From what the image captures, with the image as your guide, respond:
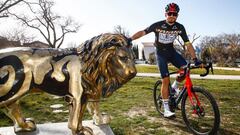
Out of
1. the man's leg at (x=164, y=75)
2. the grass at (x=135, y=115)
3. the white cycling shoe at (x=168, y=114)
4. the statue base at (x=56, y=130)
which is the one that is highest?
the man's leg at (x=164, y=75)

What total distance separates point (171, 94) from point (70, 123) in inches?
106

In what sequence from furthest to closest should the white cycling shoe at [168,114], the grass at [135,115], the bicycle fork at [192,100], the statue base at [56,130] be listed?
the white cycling shoe at [168,114] < the grass at [135,115] < the bicycle fork at [192,100] < the statue base at [56,130]

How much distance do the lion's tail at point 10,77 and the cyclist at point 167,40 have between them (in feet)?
7.46

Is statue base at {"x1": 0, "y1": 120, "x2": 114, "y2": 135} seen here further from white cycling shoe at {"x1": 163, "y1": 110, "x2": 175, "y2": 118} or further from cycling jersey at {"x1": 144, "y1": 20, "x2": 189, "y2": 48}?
cycling jersey at {"x1": 144, "y1": 20, "x2": 189, "y2": 48}

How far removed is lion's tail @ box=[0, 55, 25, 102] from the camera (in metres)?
3.47

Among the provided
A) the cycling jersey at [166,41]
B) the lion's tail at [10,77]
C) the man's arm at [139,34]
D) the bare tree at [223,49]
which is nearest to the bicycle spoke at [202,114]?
the cycling jersey at [166,41]

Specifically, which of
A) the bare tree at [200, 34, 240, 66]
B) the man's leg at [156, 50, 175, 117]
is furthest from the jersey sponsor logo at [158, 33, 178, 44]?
the bare tree at [200, 34, 240, 66]

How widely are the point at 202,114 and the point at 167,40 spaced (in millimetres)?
1437

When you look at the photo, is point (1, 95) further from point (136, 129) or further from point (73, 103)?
point (136, 129)

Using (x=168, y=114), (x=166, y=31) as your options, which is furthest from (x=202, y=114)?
(x=166, y=31)

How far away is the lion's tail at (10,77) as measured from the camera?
3.47 m

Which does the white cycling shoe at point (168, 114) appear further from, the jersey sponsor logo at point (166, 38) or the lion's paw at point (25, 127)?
the lion's paw at point (25, 127)

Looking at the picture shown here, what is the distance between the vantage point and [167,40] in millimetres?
5531

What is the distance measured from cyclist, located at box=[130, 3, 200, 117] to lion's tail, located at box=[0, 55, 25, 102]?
227 cm
